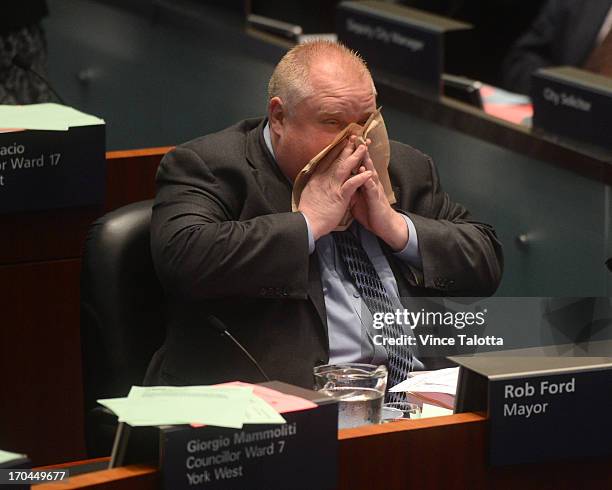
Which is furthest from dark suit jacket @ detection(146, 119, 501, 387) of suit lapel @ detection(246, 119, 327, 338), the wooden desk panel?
the wooden desk panel

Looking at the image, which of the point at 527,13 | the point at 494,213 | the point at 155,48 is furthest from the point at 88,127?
the point at 527,13

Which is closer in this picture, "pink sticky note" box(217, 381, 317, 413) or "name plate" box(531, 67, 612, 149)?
"pink sticky note" box(217, 381, 317, 413)

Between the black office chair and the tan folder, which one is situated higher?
the tan folder

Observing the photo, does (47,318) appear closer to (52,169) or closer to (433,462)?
(52,169)

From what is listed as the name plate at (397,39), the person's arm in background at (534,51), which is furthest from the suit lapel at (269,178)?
the person's arm in background at (534,51)

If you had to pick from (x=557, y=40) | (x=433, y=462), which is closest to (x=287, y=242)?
(x=433, y=462)

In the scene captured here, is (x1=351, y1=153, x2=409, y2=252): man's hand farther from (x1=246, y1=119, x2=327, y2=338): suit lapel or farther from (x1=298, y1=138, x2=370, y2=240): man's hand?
(x1=246, y1=119, x2=327, y2=338): suit lapel

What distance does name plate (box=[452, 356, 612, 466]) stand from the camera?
5.69 ft

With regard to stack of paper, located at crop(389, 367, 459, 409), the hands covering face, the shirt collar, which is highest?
the shirt collar

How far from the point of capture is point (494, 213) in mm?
3420

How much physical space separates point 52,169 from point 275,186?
0.48 metres

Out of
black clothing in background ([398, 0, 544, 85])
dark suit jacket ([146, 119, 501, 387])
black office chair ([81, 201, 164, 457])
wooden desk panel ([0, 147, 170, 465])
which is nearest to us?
dark suit jacket ([146, 119, 501, 387])

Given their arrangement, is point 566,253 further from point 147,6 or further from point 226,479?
point 147,6

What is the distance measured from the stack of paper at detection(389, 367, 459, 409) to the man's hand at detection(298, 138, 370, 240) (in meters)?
0.38
